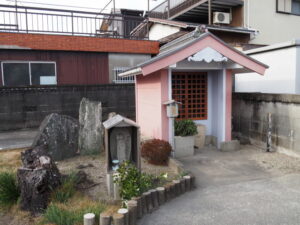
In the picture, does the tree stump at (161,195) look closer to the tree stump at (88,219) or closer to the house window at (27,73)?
the tree stump at (88,219)

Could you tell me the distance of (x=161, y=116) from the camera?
6801 mm

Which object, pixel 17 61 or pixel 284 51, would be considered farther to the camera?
pixel 17 61

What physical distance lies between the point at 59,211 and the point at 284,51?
7823 mm

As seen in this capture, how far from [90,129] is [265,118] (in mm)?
5089

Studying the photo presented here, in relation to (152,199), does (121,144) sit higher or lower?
higher

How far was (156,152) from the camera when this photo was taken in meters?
5.90

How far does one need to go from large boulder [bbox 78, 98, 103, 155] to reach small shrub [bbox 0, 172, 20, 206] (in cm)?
248

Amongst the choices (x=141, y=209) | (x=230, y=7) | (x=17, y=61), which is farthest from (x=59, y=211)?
(x=230, y=7)

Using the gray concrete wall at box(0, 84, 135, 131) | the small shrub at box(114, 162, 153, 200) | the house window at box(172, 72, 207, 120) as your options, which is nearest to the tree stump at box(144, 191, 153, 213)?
the small shrub at box(114, 162, 153, 200)

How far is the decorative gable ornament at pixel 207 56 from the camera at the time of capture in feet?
21.6

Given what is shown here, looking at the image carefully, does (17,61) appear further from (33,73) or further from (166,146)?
(166,146)

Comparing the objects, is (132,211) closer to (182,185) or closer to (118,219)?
(118,219)

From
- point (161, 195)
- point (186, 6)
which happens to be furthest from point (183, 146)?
point (186, 6)

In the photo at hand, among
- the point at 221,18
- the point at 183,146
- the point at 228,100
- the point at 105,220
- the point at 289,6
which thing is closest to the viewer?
the point at 105,220
